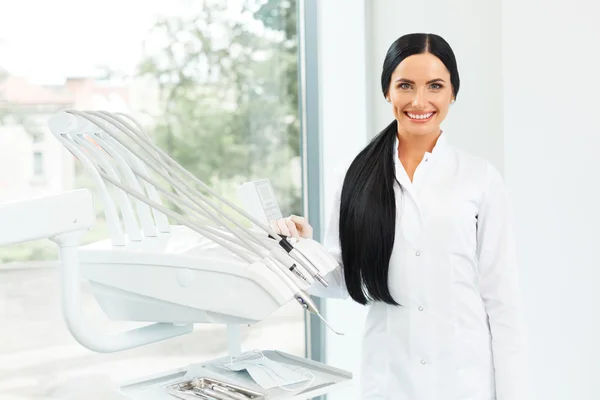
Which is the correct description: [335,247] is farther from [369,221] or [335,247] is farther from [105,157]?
[105,157]

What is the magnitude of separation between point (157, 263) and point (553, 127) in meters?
1.36

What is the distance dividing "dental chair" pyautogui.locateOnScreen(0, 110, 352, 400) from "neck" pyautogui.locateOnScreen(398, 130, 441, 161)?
1.50 feet

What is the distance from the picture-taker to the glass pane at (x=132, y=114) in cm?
214

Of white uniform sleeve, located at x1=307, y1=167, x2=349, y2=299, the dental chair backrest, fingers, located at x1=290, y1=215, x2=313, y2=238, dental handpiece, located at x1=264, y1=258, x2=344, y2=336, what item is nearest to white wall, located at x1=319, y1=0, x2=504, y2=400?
white uniform sleeve, located at x1=307, y1=167, x2=349, y2=299

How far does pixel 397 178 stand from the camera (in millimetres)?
1746

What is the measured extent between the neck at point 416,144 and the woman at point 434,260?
0.03 metres

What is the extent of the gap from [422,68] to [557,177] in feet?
2.46

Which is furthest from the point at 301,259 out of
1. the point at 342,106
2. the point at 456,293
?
the point at 342,106

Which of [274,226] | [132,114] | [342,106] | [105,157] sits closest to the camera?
[105,157]

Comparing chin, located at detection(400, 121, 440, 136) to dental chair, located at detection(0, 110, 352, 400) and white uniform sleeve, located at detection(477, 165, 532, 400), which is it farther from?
dental chair, located at detection(0, 110, 352, 400)

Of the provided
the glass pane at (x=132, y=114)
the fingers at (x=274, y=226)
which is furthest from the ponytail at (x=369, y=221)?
the glass pane at (x=132, y=114)

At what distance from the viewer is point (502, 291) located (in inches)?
65.8

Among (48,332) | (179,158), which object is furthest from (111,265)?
(179,158)

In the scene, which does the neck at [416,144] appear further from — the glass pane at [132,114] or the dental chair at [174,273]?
the glass pane at [132,114]
